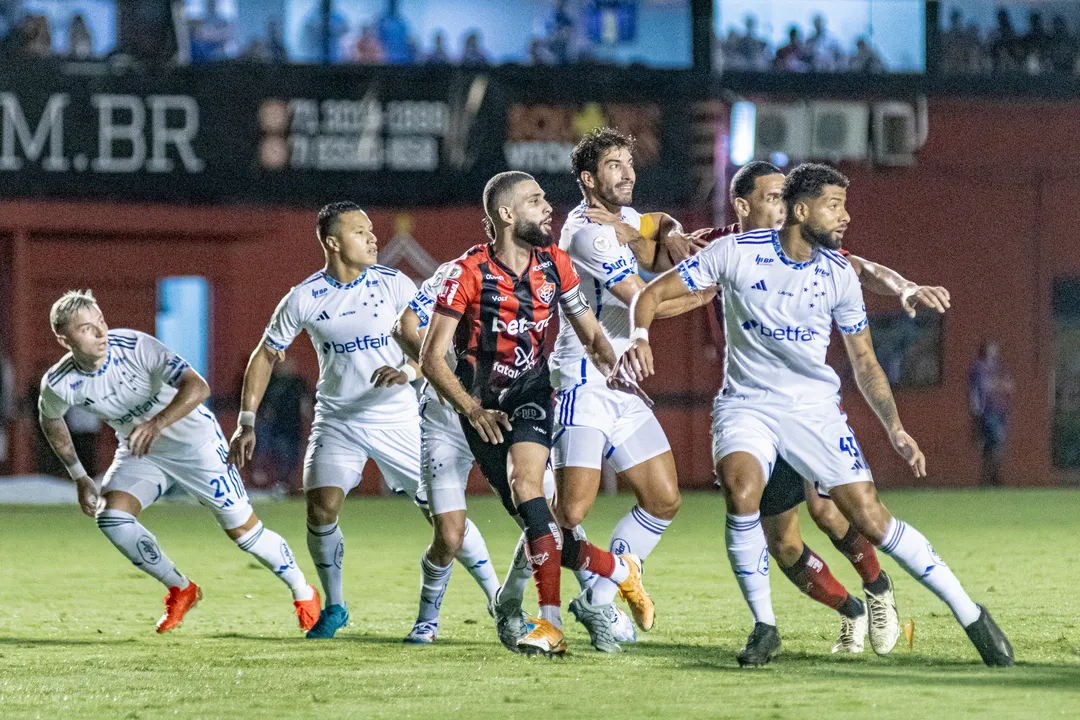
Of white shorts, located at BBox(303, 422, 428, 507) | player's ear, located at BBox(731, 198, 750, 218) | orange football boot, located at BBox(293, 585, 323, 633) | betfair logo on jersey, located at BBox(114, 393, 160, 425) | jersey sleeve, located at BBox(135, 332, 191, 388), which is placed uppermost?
player's ear, located at BBox(731, 198, 750, 218)

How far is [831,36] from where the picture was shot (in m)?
23.1

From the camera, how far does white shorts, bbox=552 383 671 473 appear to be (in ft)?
25.6

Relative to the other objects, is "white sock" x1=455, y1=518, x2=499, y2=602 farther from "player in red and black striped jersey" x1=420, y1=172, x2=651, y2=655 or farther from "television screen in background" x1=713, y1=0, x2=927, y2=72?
"television screen in background" x1=713, y1=0, x2=927, y2=72

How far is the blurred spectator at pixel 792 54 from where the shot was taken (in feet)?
75.3

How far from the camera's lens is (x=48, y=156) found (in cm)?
2072

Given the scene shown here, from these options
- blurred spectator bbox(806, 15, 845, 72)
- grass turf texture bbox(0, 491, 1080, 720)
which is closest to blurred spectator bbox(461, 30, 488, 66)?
blurred spectator bbox(806, 15, 845, 72)

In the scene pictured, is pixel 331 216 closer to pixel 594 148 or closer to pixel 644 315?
pixel 594 148

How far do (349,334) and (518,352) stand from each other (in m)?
1.41

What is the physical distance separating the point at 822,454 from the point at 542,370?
1.29 meters

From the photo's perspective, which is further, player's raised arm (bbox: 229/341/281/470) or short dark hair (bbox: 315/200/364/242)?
short dark hair (bbox: 315/200/364/242)

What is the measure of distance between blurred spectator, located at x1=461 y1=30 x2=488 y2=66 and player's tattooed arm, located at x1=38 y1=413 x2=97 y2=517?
13190 mm

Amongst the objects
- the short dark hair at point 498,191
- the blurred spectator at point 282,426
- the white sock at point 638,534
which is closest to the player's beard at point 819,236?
the short dark hair at point 498,191

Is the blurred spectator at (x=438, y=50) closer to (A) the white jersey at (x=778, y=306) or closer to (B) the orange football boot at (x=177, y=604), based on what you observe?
(B) the orange football boot at (x=177, y=604)

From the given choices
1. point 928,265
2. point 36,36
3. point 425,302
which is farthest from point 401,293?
point 928,265
